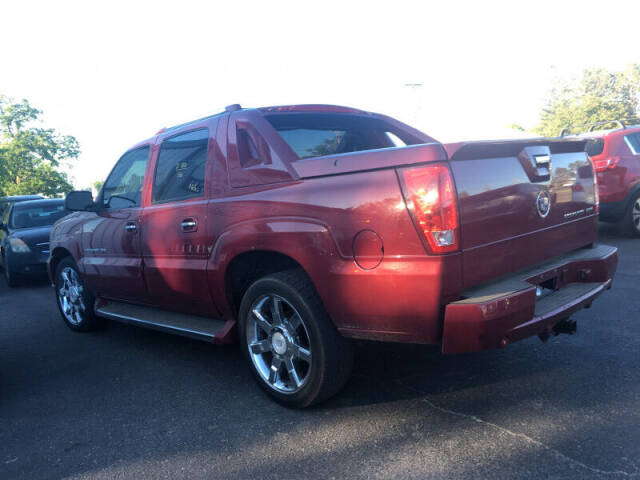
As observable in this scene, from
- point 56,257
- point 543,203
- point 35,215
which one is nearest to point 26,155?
point 35,215

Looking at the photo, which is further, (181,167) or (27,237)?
(27,237)

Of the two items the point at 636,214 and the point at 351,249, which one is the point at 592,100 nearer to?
the point at 636,214

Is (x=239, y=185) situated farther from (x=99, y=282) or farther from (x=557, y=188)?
(x=99, y=282)

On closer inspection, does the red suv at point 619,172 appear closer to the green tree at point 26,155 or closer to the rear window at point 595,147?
the rear window at point 595,147

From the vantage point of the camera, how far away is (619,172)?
830 cm

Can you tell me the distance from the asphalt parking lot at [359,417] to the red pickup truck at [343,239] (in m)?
0.37

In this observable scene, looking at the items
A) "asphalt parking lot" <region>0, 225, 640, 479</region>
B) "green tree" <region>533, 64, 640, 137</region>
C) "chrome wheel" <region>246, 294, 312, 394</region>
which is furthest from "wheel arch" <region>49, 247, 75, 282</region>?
"green tree" <region>533, 64, 640, 137</region>

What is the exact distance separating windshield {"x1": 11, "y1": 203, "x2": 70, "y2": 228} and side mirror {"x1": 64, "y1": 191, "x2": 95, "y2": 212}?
611 centimetres

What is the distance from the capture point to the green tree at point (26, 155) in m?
35.2

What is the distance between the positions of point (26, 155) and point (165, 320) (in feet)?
123

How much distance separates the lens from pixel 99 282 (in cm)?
497

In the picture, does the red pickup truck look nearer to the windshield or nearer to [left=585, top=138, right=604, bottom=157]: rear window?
[left=585, top=138, right=604, bottom=157]: rear window

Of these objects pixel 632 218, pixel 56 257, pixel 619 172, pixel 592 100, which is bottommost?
pixel 632 218

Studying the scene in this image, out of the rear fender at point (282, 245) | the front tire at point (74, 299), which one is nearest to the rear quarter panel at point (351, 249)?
the rear fender at point (282, 245)
